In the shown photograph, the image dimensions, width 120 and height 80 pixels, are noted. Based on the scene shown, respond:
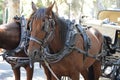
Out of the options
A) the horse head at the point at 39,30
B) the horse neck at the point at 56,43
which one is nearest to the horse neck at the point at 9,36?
the horse neck at the point at 56,43

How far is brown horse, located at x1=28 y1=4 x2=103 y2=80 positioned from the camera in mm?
4605

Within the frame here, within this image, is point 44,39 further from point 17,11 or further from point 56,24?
point 17,11

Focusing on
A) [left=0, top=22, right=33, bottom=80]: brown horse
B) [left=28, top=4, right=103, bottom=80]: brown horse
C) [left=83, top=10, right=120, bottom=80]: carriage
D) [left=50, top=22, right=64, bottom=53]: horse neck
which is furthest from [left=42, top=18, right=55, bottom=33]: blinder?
[left=83, top=10, right=120, bottom=80]: carriage

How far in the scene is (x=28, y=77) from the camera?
6262 mm

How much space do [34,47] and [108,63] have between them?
259 centimetres

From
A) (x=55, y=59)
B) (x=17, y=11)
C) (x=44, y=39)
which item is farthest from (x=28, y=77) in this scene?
(x=17, y=11)

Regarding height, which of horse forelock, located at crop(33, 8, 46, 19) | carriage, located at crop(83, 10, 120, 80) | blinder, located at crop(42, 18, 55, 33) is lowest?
carriage, located at crop(83, 10, 120, 80)

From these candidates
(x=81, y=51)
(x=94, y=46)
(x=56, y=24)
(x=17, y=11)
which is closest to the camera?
(x=56, y=24)

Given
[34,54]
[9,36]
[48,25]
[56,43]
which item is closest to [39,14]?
[48,25]

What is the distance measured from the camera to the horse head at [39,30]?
15.0 feet

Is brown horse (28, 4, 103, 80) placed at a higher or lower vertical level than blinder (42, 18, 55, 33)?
lower

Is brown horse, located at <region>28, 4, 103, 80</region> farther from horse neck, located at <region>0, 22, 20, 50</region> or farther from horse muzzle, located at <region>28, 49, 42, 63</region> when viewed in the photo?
horse neck, located at <region>0, 22, 20, 50</region>

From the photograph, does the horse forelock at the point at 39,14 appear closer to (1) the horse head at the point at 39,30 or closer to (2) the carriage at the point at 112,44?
(1) the horse head at the point at 39,30

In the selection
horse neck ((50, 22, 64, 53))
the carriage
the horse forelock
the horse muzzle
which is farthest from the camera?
the carriage
